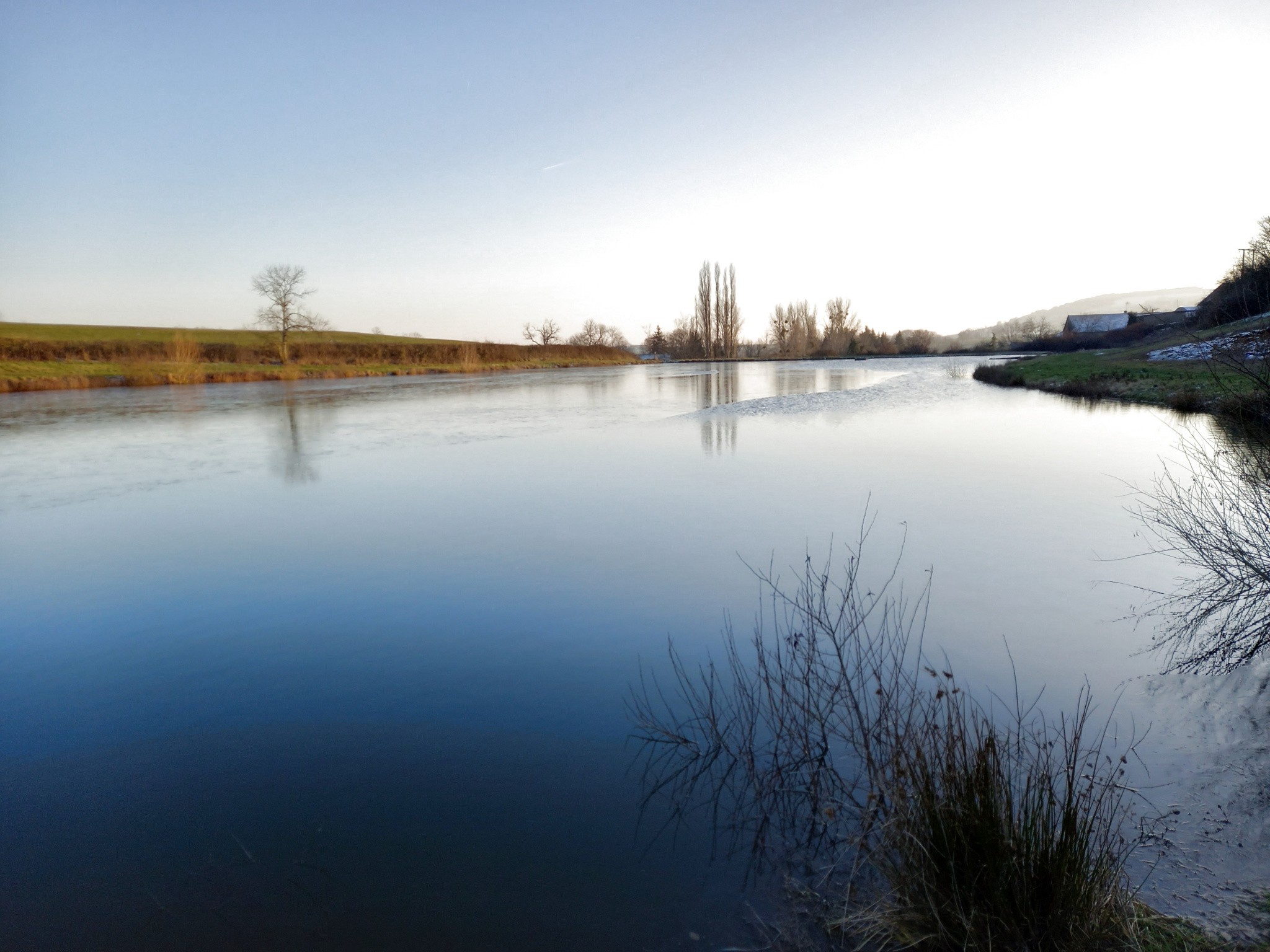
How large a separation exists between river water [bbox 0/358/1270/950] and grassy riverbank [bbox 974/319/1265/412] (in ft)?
22.8

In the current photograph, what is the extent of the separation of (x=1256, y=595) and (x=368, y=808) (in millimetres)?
4850

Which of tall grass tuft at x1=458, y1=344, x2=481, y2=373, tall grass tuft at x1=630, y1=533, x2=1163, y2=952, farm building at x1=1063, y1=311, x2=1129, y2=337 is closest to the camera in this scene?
tall grass tuft at x1=630, y1=533, x2=1163, y2=952

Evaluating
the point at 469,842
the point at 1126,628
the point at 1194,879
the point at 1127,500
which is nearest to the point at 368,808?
the point at 469,842

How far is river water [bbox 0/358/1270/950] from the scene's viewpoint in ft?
7.61

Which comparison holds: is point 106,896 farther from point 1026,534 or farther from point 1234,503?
point 1026,534

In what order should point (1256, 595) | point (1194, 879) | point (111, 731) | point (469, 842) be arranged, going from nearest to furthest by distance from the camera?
point (1194, 879) → point (469, 842) → point (111, 731) → point (1256, 595)

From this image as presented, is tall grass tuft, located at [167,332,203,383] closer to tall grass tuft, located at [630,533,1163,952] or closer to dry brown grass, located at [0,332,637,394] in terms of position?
dry brown grass, located at [0,332,637,394]

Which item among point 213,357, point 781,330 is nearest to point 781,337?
point 781,330

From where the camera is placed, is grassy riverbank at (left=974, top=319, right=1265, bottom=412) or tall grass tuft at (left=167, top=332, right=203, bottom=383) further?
tall grass tuft at (left=167, top=332, right=203, bottom=383)

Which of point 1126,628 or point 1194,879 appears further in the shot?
point 1126,628

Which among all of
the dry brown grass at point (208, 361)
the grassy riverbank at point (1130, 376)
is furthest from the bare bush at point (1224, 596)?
the dry brown grass at point (208, 361)

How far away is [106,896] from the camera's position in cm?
234

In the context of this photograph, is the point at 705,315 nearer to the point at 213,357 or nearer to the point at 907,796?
the point at 213,357

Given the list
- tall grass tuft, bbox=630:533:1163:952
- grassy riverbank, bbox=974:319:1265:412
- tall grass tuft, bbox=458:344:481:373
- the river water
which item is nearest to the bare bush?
the river water
